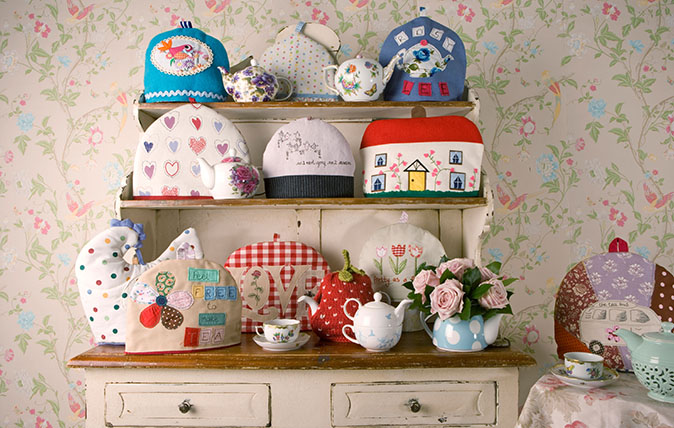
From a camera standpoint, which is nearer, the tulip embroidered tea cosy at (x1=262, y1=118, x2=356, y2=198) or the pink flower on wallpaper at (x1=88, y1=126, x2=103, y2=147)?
the tulip embroidered tea cosy at (x1=262, y1=118, x2=356, y2=198)

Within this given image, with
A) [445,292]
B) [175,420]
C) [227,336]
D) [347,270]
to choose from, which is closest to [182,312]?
[227,336]

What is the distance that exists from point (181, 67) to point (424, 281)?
3.30ft

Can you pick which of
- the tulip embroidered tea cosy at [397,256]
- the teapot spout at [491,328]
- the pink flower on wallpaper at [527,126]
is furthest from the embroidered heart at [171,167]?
the pink flower on wallpaper at [527,126]

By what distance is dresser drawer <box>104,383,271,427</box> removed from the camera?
4.85 feet

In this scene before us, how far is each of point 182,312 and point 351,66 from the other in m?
0.88

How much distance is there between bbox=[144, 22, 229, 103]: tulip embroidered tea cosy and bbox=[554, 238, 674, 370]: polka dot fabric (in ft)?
4.34

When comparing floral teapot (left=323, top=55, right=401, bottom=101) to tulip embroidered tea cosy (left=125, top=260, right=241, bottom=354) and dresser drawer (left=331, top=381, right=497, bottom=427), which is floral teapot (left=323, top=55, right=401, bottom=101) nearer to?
tulip embroidered tea cosy (left=125, top=260, right=241, bottom=354)

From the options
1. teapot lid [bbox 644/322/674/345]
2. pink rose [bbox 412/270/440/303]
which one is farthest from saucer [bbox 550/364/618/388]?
pink rose [bbox 412/270/440/303]

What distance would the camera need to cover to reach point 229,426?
58.2 inches

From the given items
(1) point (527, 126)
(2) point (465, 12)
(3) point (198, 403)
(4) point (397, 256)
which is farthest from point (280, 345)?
(2) point (465, 12)

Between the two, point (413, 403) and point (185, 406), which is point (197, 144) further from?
point (413, 403)

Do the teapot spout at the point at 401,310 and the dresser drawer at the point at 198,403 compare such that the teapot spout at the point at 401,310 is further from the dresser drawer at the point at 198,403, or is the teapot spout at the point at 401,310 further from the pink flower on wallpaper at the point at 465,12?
the pink flower on wallpaper at the point at 465,12

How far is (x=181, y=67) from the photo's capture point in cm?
171

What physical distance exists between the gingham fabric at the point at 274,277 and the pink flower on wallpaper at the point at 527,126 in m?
0.86
